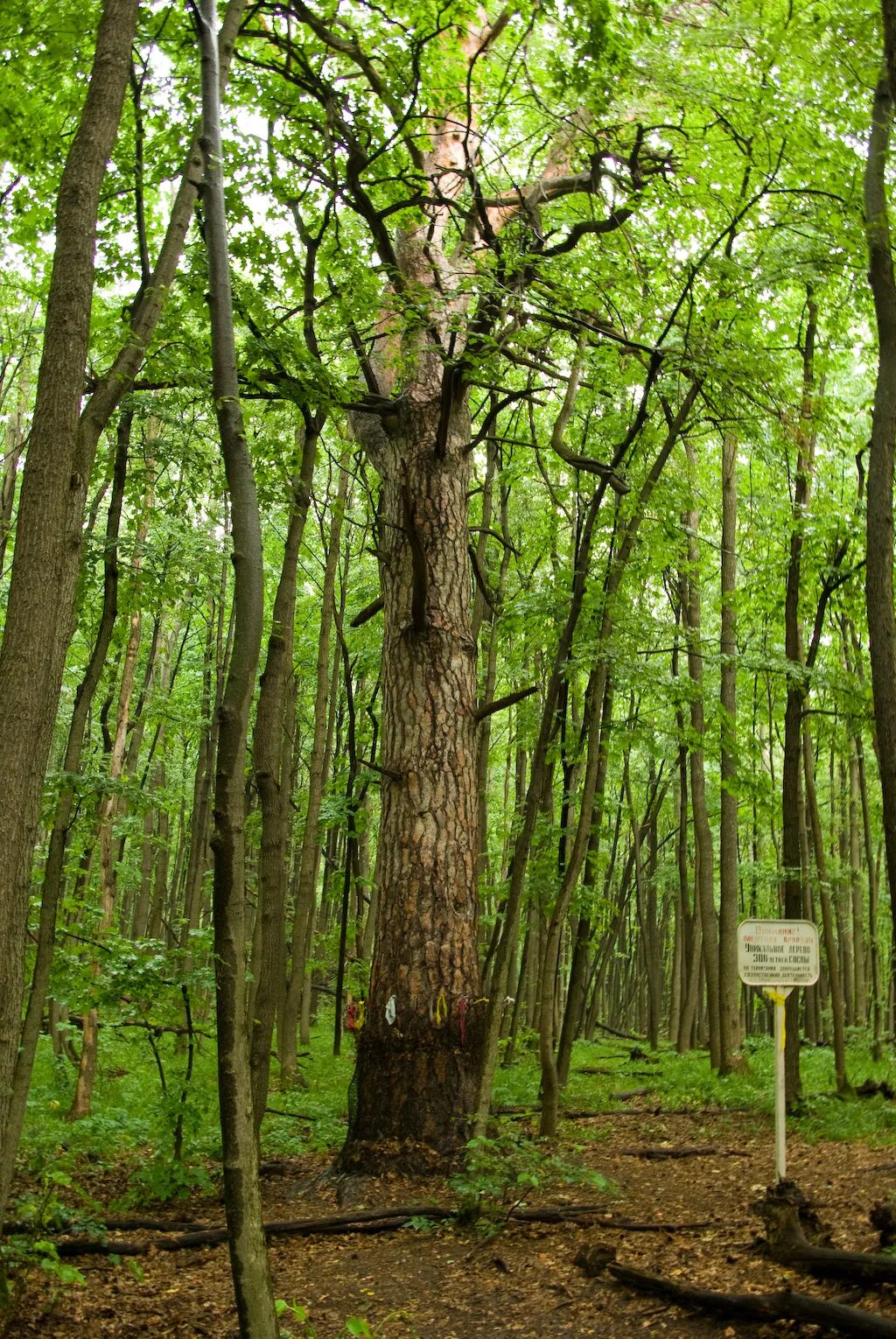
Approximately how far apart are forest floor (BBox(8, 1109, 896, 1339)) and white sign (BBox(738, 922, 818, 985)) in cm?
144

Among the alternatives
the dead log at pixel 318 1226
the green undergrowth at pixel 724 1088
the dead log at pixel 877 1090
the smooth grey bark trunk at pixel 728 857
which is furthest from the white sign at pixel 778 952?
the dead log at pixel 877 1090

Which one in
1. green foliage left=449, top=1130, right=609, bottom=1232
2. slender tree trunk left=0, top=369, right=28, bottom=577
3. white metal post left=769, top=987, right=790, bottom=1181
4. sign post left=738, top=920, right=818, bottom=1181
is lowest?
green foliage left=449, top=1130, right=609, bottom=1232

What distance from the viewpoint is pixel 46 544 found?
398 cm

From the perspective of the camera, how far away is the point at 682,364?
7344mm

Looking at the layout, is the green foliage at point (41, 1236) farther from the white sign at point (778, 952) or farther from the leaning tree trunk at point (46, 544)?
the white sign at point (778, 952)

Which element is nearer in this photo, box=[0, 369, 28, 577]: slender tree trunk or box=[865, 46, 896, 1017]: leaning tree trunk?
box=[865, 46, 896, 1017]: leaning tree trunk

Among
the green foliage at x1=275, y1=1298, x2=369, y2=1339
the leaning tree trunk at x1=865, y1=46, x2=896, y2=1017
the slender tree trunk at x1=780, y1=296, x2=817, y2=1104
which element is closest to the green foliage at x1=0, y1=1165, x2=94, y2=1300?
the green foliage at x1=275, y1=1298, x2=369, y2=1339

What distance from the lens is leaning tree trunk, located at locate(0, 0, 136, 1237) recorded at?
3799 mm

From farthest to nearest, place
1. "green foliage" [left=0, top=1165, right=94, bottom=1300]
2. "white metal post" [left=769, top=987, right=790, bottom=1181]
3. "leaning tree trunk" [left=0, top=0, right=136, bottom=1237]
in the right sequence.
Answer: "white metal post" [left=769, top=987, right=790, bottom=1181] → "green foliage" [left=0, top=1165, right=94, bottom=1300] → "leaning tree trunk" [left=0, top=0, right=136, bottom=1237]

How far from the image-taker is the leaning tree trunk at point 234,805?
346 cm

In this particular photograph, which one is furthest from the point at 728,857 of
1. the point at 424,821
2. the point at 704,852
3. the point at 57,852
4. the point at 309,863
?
the point at 57,852

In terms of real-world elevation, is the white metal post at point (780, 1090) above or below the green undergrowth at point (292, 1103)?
above

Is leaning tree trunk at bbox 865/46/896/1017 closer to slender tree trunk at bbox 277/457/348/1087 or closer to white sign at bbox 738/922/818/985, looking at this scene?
white sign at bbox 738/922/818/985

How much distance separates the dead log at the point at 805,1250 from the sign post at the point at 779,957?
98 centimetres
